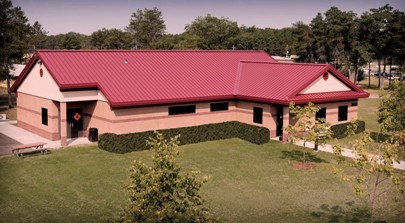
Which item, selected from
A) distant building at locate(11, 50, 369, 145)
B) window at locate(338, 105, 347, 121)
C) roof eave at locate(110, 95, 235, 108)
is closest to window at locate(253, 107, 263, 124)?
distant building at locate(11, 50, 369, 145)

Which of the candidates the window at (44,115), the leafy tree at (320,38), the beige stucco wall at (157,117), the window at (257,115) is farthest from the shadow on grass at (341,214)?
the leafy tree at (320,38)

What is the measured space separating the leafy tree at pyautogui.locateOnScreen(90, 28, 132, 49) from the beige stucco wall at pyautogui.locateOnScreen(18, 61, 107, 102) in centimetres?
9871

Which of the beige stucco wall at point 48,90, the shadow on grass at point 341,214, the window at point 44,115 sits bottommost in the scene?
the shadow on grass at point 341,214

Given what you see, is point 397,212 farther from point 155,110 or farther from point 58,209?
point 155,110

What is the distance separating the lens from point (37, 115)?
35.8m

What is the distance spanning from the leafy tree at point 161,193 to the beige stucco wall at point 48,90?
21.3 meters

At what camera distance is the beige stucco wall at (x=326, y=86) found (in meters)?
35.6

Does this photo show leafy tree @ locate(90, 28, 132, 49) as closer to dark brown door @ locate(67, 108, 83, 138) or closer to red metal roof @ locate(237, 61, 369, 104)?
red metal roof @ locate(237, 61, 369, 104)

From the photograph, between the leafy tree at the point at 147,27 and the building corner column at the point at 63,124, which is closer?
the building corner column at the point at 63,124

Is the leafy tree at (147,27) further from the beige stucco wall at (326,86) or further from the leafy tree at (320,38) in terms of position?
the beige stucco wall at (326,86)

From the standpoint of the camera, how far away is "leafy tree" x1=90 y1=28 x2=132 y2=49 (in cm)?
13438

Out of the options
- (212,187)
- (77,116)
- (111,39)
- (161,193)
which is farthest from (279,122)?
(111,39)

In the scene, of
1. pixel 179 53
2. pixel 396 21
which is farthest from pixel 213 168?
pixel 396 21

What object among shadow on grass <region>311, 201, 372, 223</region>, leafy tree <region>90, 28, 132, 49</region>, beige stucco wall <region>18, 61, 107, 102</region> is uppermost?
leafy tree <region>90, 28, 132, 49</region>
